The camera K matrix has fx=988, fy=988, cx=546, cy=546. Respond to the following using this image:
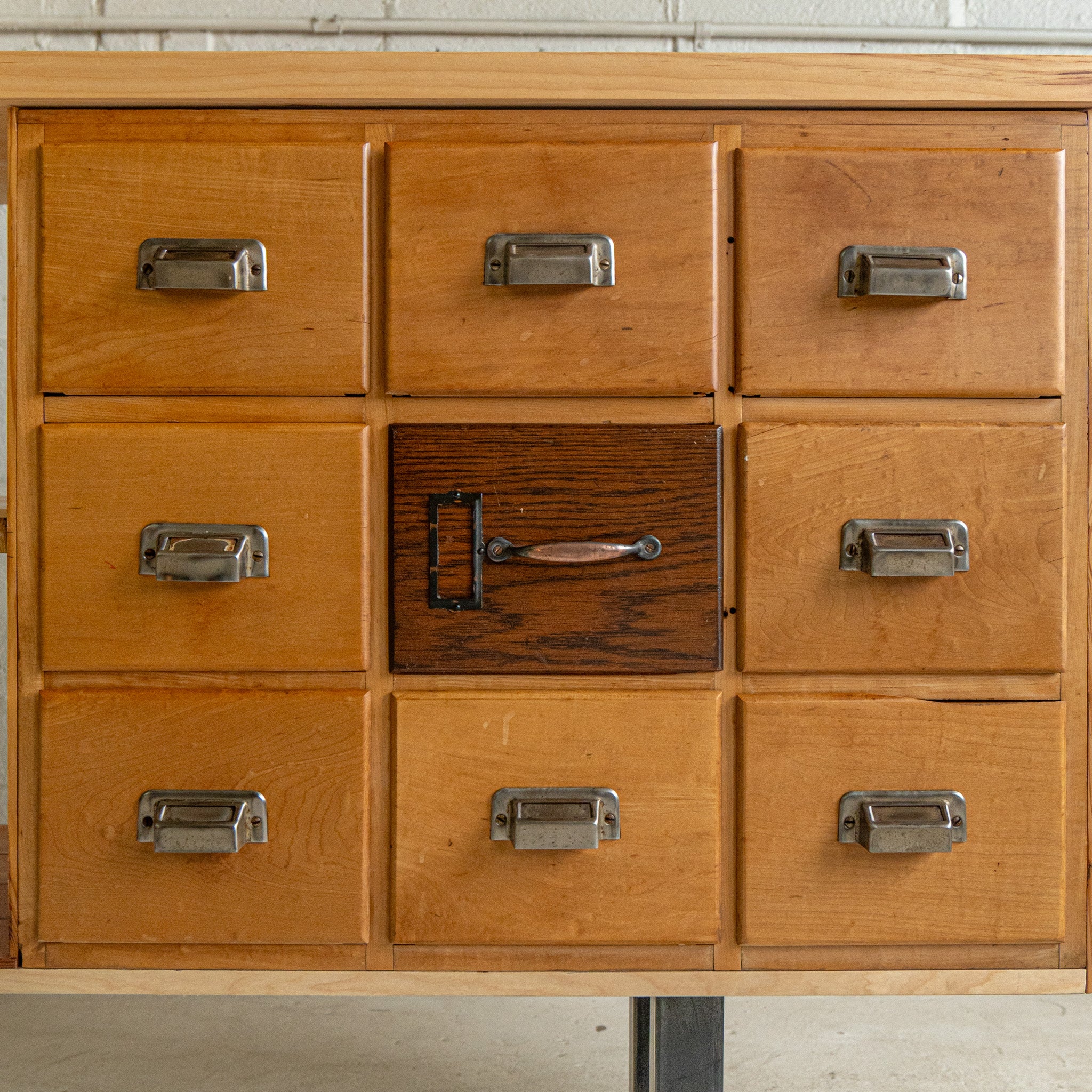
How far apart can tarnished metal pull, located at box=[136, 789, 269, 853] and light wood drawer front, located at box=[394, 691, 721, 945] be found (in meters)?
Answer: 0.13

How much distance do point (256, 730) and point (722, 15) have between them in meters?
1.34

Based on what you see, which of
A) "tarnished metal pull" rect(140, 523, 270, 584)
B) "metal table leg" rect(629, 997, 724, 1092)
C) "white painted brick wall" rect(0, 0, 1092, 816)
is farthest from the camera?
"white painted brick wall" rect(0, 0, 1092, 816)

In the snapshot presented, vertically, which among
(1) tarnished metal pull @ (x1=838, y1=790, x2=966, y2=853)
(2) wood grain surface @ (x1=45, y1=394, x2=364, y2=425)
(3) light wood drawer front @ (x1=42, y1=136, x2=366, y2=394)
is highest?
(3) light wood drawer front @ (x1=42, y1=136, x2=366, y2=394)

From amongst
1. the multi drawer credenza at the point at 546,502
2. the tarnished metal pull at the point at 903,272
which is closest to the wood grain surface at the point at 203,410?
the multi drawer credenza at the point at 546,502

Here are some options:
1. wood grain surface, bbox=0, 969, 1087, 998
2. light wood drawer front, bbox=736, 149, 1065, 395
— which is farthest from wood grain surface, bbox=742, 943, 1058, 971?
light wood drawer front, bbox=736, 149, 1065, 395

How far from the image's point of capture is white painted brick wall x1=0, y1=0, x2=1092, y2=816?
1557mm

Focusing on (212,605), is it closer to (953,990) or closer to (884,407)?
(884,407)

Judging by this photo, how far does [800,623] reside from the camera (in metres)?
0.87

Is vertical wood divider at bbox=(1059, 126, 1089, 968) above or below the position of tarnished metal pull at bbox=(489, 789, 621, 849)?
above

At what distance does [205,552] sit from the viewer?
0.84 meters

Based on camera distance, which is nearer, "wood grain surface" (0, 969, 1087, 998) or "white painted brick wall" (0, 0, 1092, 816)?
"wood grain surface" (0, 969, 1087, 998)

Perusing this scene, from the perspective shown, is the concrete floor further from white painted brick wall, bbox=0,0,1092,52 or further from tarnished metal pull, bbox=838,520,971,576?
white painted brick wall, bbox=0,0,1092,52

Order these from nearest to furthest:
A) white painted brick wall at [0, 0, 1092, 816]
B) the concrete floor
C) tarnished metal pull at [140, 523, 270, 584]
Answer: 1. tarnished metal pull at [140, 523, 270, 584]
2. the concrete floor
3. white painted brick wall at [0, 0, 1092, 816]

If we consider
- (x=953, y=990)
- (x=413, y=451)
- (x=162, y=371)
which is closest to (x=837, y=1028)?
(x=953, y=990)
